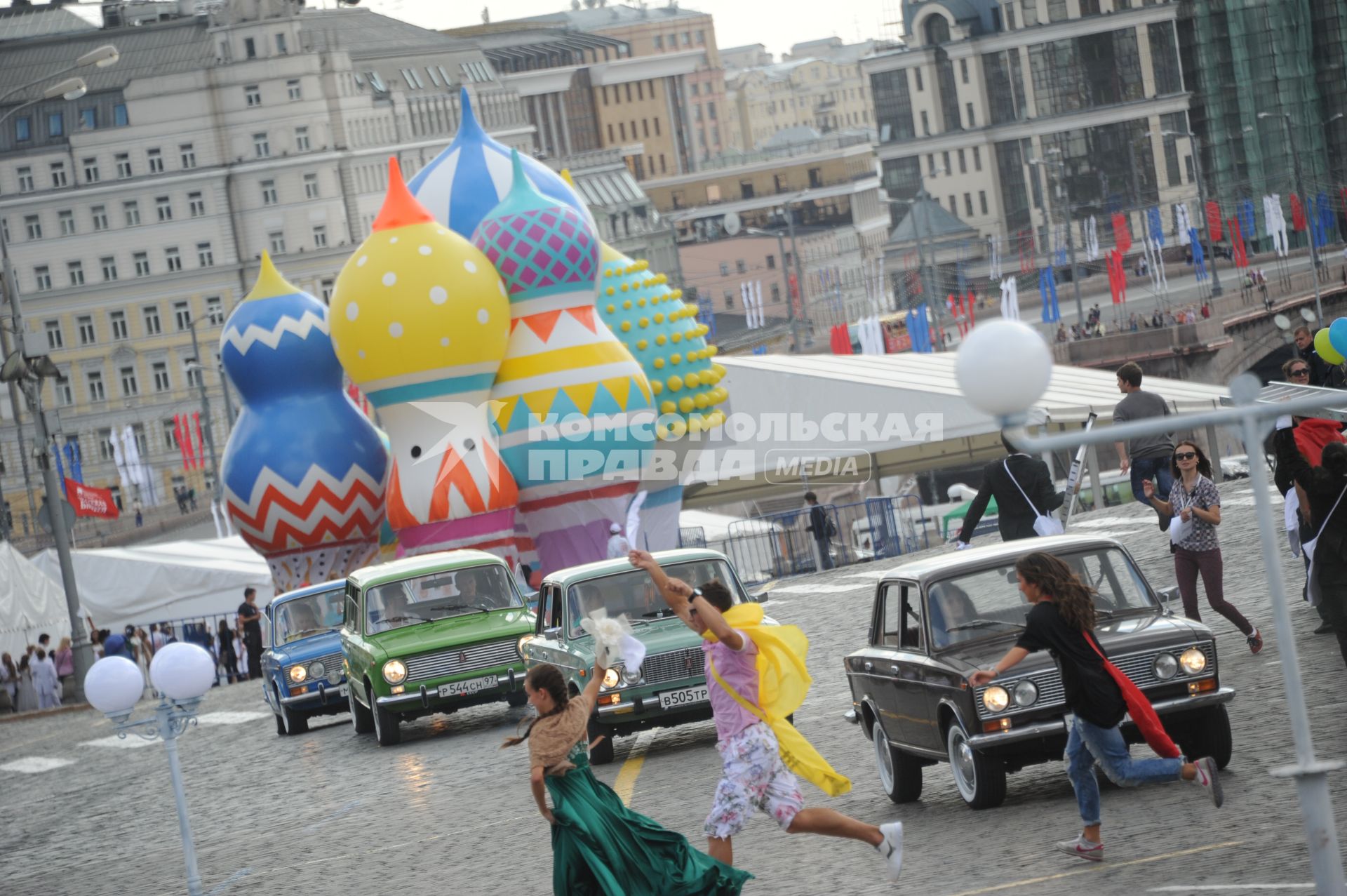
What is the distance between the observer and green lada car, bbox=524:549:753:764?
1501 centimetres

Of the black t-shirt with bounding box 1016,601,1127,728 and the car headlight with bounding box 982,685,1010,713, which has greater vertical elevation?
the black t-shirt with bounding box 1016,601,1127,728

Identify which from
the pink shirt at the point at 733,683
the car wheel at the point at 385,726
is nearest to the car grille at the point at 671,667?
the car wheel at the point at 385,726

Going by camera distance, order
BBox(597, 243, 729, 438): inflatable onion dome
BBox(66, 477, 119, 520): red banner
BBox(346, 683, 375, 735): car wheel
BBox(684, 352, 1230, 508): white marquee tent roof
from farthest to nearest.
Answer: BBox(66, 477, 119, 520): red banner < BBox(684, 352, 1230, 508): white marquee tent roof < BBox(597, 243, 729, 438): inflatable onion dome < BBox(346, 683, 375, 735): car wheel

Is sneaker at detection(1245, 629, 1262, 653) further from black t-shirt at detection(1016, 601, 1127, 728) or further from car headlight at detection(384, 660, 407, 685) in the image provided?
car headlight at detection(384, 660, 407, 685)

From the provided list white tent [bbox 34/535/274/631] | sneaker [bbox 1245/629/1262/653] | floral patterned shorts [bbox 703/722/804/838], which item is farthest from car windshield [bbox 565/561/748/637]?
white tent [bbox 34/535/274/631]

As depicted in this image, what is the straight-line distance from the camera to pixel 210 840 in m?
15.6

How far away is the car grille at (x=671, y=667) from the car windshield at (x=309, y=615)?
8.20 m

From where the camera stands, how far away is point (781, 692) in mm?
9656

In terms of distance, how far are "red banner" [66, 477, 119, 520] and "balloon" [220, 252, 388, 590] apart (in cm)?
1391

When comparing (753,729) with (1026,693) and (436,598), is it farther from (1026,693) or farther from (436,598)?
(436,598)

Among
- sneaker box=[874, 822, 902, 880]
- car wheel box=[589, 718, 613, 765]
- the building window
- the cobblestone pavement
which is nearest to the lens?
sneaker box=[874, 822, 902, 880]

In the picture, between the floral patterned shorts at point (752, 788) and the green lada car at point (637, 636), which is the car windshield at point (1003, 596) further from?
the green lada car at point (637, 636)

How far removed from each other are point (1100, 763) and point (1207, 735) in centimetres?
161

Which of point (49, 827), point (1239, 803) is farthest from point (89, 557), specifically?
point (1239, 803)
